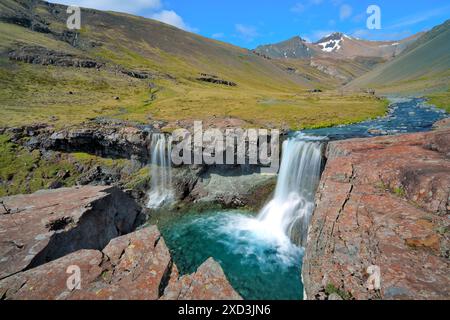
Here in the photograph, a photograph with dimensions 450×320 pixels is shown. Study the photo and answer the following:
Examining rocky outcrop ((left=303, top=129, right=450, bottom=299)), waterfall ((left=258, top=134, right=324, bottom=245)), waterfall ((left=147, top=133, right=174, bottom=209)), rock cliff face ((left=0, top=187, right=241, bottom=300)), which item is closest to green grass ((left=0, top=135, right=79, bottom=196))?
waterfall ((left=147, top=133, right=174, bottom=209))

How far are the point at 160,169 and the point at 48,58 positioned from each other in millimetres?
95325

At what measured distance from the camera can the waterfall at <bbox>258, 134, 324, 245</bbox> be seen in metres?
27.5

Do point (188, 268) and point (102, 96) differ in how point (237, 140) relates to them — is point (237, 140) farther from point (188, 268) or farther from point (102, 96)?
point (102, 96)

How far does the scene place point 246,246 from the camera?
84.5 ft

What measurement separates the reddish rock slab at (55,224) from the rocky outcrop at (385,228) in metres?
14.6

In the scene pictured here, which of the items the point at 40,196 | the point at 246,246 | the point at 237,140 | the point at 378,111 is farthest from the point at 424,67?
the point at 40,196

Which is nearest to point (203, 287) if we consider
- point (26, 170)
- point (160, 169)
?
point (160, 169)

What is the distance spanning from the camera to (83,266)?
10883 millimetres

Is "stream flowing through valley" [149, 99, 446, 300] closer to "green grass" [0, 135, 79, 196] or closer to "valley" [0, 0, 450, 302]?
"valley" [0, 0, 450, 302]

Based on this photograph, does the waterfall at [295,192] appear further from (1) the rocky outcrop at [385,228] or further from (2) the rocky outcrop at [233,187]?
(1) the rocky outcrop at [385,228]

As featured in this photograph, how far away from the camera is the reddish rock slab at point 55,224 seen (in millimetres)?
14266

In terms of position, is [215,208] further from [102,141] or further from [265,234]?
[102,141]

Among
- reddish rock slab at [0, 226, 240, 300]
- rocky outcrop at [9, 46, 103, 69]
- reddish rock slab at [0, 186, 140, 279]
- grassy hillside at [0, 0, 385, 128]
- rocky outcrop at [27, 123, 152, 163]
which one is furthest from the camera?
rocky outcrop at [9, 46, 103, 69]

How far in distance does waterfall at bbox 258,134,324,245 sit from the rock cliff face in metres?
18.0
